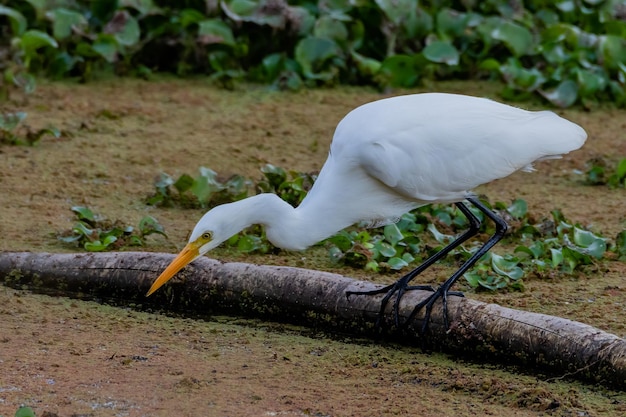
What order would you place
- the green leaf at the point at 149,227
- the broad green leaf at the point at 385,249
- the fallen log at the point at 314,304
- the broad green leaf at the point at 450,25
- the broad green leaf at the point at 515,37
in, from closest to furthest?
the fallen log at the point at 314,304 < the broad green leaf at the point at 385,249 < the green leaf at the point at 149,227 < the broad green leaf at the point at 515,37 < the broad green leaf at the point at 450,25

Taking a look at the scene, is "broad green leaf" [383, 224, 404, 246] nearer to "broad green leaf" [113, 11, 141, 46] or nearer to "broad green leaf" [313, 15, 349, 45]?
"broad green leaf" [313, 15, 349, 45]

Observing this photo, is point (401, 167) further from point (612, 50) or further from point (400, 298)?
point (612, 50)

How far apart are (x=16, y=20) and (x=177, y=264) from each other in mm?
4917

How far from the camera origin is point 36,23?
930 centimetres

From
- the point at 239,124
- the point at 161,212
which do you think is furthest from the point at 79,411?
the point at 239,124

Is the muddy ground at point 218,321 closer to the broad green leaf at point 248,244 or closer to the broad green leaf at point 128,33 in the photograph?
the broad green leaf at point 248,244

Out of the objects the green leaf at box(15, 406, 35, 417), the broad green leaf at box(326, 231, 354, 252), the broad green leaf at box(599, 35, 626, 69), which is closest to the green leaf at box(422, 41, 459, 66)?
the broad green leaf at box(599, 35, 626, 69)

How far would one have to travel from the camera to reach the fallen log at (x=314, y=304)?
14.2 feet

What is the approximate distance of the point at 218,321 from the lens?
5.16 m

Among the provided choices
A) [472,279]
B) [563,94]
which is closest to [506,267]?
[472,279]

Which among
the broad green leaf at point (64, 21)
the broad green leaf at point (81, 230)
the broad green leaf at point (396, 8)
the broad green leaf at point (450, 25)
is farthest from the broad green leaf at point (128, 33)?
the broad green leaf at point (81, 230)

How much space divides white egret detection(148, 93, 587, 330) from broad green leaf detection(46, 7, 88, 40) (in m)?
4.65

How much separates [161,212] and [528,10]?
16.5 ft

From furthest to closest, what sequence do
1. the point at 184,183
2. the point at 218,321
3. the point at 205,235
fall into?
the point at 184,183 < the point at 218,321 < the point at 205,235
